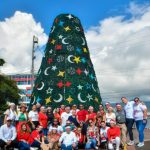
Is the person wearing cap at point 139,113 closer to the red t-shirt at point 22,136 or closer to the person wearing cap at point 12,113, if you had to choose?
the red t-shirt at point 22,136

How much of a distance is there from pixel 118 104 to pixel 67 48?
21.4ft

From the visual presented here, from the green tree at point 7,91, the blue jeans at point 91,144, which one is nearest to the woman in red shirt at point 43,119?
the blue jeans at point 91,144

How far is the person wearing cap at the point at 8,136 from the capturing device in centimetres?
1269

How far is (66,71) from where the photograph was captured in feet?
62.4

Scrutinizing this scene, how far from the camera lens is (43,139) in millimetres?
13320

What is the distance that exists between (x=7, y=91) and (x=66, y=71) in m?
16.1

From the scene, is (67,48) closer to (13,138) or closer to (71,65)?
(71,65)

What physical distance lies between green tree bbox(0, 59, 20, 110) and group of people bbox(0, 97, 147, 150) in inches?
734

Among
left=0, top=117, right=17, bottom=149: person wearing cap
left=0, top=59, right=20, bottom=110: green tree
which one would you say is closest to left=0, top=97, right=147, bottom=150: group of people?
left=0, top=117, right=17, bottom=149: person wearing cap

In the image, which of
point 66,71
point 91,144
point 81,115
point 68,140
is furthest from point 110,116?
point 66,71

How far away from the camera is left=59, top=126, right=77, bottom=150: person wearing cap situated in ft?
42.4

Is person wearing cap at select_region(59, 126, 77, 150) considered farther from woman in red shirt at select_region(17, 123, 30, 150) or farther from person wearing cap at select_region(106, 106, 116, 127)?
person wearing cap at select_region(106, 106, 116, 127)

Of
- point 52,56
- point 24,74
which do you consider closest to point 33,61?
point 52,56

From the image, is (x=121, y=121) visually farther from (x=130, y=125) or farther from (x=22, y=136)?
(x=22, y=136)
